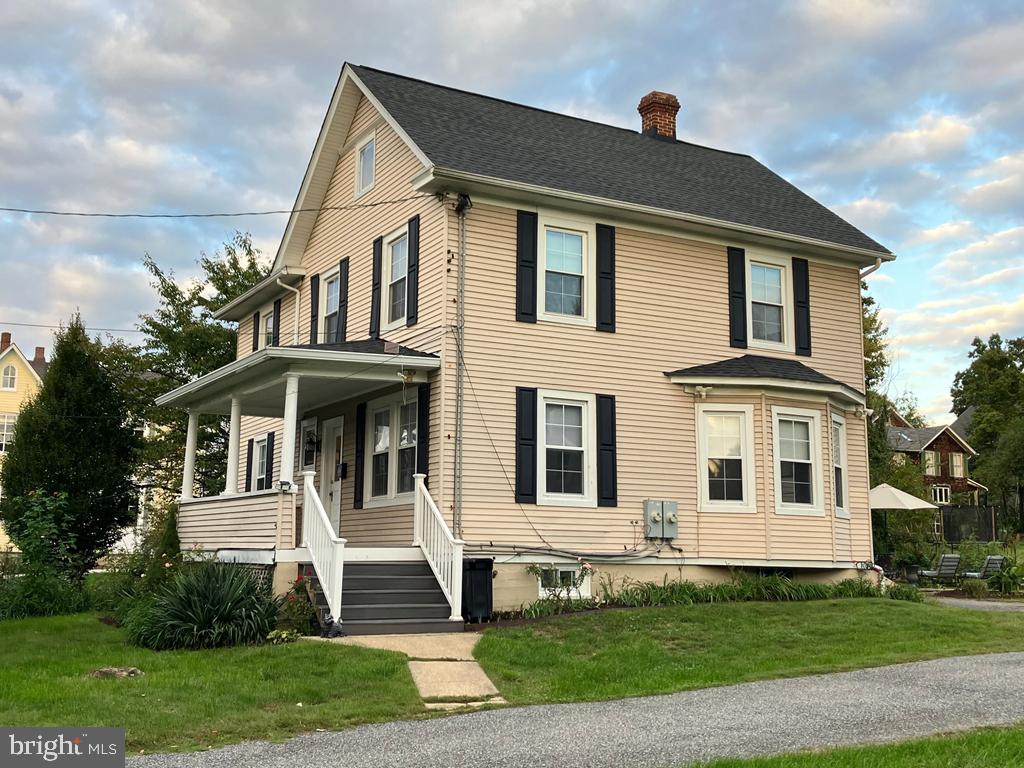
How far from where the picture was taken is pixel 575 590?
49.2 feet

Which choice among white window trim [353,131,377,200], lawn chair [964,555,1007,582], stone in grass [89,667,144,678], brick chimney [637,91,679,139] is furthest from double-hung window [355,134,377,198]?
lawn chair [964,555,1007,582]

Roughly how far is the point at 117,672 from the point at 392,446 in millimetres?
6800

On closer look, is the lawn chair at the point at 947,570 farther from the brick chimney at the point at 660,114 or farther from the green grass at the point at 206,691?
the green grass at the point at 206,691

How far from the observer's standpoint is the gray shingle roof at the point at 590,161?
1580cm

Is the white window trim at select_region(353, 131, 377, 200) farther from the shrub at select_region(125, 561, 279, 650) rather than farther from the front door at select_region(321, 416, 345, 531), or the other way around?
the shrub at select_region(125, 561, 279, 650)

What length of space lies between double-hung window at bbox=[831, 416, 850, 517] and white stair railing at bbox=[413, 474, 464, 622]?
23.5 feet

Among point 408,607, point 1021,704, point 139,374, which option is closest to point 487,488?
point 408,607

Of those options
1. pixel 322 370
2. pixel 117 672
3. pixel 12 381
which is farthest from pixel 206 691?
pixel 12 381

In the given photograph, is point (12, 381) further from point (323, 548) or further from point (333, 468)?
point (323, 548)

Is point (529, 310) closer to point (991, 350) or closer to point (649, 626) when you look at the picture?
point (649, 626)

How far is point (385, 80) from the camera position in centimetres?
1786

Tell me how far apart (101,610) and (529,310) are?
8.31 metres

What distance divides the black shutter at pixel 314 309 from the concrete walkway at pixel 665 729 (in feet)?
39.5

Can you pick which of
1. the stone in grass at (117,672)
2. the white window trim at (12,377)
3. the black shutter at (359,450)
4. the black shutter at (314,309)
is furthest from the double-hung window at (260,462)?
the white window trim at (12,377)
